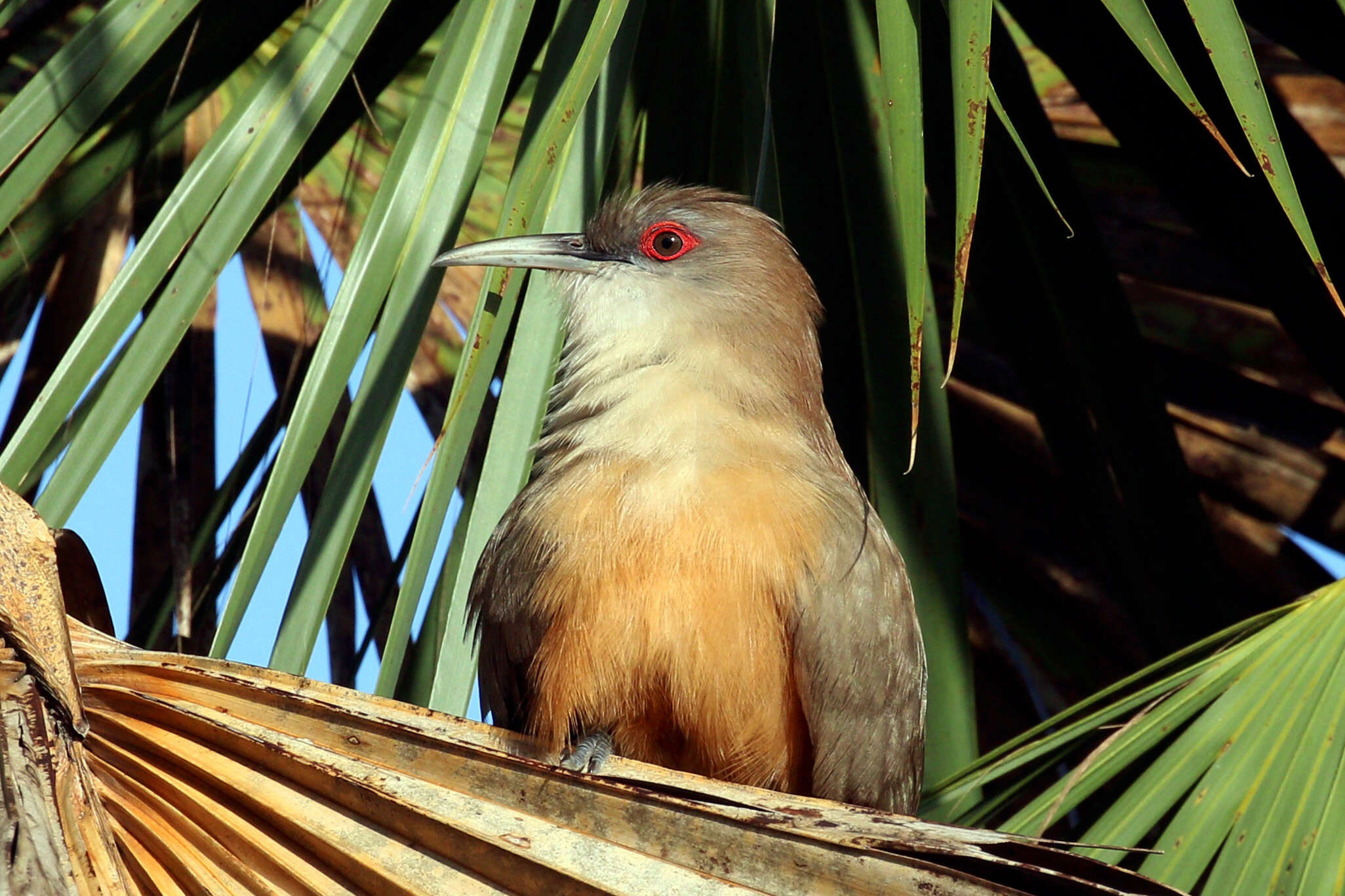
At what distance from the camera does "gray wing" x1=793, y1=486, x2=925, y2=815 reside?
2730 mm

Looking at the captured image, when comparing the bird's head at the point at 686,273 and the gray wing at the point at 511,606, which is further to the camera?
the bird's head at the point at 686,273

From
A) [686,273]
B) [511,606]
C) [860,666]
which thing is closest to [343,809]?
[511,606]

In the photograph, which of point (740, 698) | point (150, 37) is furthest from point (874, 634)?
point (150, 37)

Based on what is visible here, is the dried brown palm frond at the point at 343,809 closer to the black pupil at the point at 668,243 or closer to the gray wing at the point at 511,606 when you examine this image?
the gray wing at the point at 511,606

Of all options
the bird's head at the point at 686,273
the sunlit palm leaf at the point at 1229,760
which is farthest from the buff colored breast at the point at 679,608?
the bird's head at the point at 686,273

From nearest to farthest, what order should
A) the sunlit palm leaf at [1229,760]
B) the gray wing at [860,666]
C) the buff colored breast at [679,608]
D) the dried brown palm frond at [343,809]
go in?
the dried brown palm frond at [343,809], the sunlit palm leaf at [1229,760], the buff colored breast at [679,608], the gray wing at [860,666]

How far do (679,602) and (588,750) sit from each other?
37 cm

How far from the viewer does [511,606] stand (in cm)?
283

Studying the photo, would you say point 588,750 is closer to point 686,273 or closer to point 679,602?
point 679,602

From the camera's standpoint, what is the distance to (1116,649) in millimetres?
4145

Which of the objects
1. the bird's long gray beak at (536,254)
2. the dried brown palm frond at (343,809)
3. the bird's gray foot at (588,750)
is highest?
the bird's long gray beak at (536,254)

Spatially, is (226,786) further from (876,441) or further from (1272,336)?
(1272,336)

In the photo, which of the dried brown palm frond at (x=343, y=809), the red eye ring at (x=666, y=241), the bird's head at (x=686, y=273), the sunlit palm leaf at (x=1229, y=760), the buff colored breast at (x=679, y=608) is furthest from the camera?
the red eye ring at (x=666, y=241)

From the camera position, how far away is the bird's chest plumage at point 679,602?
2611 mm
